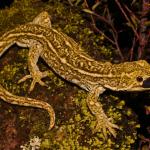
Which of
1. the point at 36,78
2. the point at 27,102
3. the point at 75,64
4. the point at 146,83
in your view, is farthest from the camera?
the point at 36,78

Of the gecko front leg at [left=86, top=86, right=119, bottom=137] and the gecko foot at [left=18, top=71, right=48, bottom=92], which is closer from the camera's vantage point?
the gecko front leg at [left=86, top=86, right=119, bottom=137]

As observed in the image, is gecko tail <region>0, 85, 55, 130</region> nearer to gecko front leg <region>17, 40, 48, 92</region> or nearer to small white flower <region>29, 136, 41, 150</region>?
small white flower <region>29, 136, 41, 150</region>

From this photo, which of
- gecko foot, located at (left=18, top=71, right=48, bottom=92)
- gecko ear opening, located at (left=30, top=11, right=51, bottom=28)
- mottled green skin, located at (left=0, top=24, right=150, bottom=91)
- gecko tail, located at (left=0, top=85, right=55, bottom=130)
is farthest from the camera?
gecko ear opening, located at (left=30, top=11, right=51, bottom=28)

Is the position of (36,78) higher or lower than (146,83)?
higher

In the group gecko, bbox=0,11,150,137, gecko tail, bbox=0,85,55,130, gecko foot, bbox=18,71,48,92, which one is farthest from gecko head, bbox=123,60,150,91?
gecko foot, bbox=18,71,48,92

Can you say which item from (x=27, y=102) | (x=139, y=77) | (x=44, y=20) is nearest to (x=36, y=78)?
(x=27, y=102)

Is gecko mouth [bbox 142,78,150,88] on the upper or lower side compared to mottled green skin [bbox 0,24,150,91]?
lower

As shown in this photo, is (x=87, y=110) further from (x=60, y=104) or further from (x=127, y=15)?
(x=127, y=15)

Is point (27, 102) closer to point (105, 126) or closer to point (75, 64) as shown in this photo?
point (75, 64)

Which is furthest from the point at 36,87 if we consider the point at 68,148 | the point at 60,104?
the point at 68,148

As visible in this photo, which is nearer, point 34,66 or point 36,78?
point 36,78
